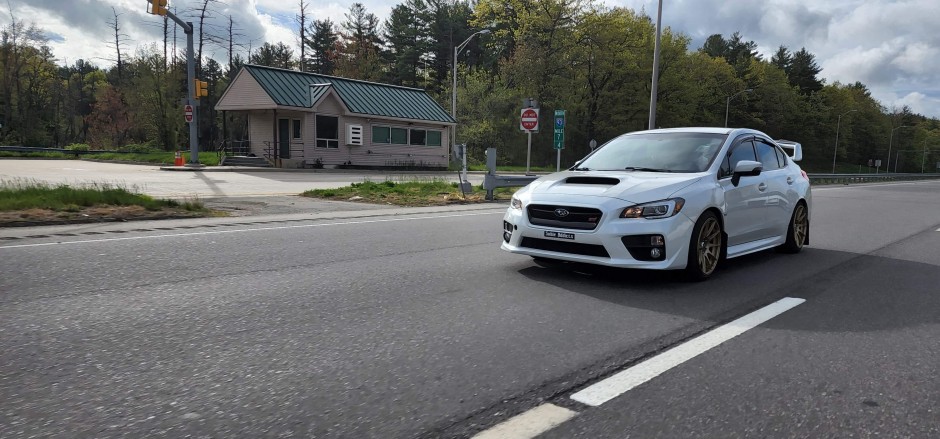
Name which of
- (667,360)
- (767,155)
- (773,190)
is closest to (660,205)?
(667,360)

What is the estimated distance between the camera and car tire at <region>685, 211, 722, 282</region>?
18.9 feet

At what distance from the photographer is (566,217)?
18.8ft

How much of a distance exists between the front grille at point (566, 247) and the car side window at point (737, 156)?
5.86 feet

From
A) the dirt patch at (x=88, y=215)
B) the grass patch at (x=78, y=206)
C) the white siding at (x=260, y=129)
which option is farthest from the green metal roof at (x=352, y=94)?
the dirt patch at (x=88, y=215)

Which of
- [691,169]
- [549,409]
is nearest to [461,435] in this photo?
[549,409]

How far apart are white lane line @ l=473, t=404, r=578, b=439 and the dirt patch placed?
9.06m

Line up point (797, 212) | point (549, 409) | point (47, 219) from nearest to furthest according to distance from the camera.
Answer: point (549, 409) → point (797, 212) → point (47, 219)

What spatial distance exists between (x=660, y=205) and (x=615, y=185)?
1.65 feet

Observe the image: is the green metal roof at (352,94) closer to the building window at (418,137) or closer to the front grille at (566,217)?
the building window at (418,137)

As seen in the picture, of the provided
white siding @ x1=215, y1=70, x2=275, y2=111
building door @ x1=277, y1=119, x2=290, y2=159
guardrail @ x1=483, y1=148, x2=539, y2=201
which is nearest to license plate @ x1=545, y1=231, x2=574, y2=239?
guardrail @ x1=483, y1=148, x2=539, y2=201

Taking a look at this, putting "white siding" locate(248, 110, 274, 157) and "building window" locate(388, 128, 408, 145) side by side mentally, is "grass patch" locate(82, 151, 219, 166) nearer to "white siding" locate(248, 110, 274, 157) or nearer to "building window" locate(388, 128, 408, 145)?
"white siding" locate(248, 110, 274, 157)

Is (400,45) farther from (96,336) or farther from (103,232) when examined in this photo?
(96,336)

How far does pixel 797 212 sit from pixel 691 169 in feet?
8.94

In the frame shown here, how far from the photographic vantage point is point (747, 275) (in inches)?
255
